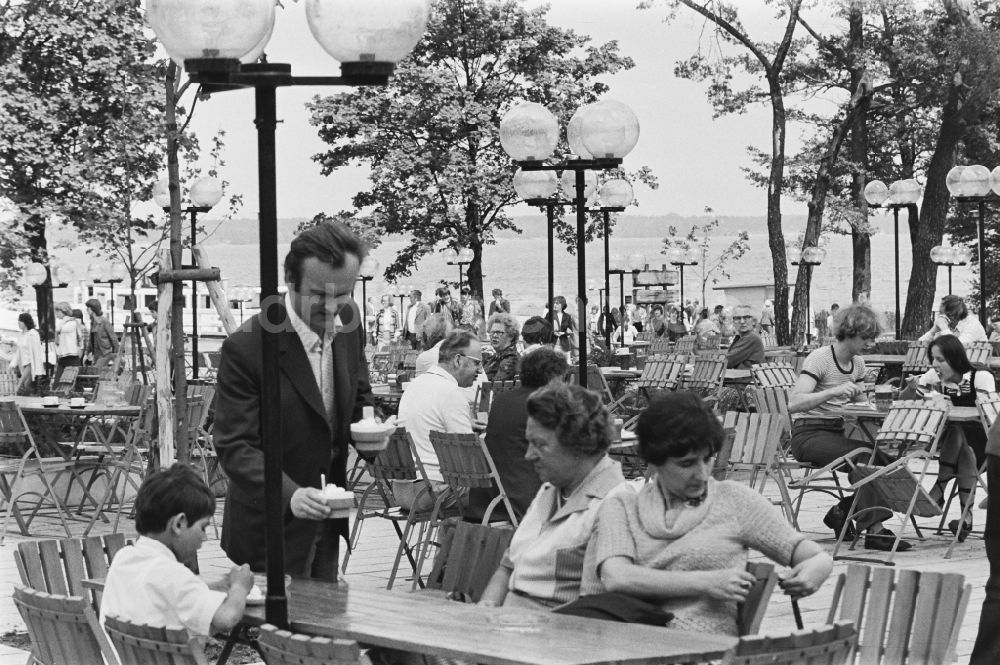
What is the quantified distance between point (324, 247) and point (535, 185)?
10530 millimetres

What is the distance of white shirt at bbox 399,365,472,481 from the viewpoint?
8.82 metres

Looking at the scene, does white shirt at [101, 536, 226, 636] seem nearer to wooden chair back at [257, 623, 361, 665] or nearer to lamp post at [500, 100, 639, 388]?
wooden chair back at [257, 623, 361, 665]

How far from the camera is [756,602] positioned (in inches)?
174

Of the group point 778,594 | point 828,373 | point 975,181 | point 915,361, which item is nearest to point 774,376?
point 828,373

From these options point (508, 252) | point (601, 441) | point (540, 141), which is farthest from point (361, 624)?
point (508, 252)

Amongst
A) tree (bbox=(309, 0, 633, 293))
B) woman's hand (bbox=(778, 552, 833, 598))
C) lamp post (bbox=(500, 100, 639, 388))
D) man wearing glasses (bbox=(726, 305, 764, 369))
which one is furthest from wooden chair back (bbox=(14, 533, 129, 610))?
tree (bbox=(309, 0, 633, 293))

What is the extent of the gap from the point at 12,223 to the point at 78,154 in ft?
6.77

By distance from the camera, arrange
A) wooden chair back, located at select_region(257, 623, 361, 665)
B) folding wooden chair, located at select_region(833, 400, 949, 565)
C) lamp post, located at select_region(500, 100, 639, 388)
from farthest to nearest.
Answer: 1. lamp post, located at select_region(500, 100, 639, 388)
2. folding wooden chair, located at select_region(833, 400, 949, 565)
3. wooden chair back, located at select_region(257, 623, 361, 665)

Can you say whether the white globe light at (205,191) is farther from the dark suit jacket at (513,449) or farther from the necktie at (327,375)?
the necktie at (327,375)

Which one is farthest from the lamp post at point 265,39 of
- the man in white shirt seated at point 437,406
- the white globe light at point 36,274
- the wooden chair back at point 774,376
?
the white globe light at point 36,274

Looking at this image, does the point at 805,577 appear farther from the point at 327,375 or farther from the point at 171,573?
the point at 171,573

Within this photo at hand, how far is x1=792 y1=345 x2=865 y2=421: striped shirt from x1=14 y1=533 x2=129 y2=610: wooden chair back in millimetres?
5818

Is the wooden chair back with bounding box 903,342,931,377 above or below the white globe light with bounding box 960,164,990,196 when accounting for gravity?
below

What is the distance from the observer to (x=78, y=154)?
120ft
